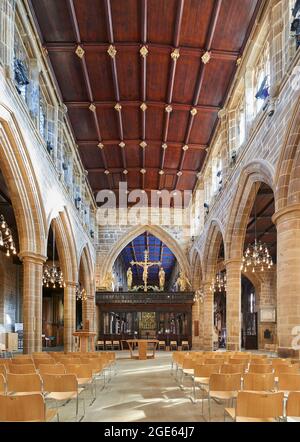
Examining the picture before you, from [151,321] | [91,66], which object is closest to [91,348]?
[151,321]

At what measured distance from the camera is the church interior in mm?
7801

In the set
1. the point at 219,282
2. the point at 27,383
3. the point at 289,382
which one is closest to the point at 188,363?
the point at 289,382

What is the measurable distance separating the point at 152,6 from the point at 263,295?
63.5 ft

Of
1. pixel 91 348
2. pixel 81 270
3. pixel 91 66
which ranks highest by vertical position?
pixel 91 66

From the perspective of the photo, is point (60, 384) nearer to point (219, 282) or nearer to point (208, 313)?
point (208, 313)

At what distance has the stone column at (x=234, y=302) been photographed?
17844 mm

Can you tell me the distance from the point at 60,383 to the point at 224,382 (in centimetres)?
212

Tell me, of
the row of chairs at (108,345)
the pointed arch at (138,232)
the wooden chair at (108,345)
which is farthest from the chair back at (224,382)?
the pointed arch at (138,232)

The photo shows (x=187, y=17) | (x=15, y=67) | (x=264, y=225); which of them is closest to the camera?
(x=15, y=67)

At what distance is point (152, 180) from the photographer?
27.0 metres

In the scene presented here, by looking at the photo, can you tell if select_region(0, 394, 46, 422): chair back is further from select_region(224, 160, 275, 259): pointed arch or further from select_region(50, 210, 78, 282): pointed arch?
select_region(50, 210, 78, 282): pointed arch

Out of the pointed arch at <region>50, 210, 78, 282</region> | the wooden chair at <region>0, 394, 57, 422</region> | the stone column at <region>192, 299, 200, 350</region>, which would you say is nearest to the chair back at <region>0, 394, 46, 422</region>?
the wooden chair at <region>0, 394, 57, 422</region>

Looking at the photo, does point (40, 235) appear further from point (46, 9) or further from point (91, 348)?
point (91, 348)

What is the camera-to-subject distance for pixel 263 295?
28.5 meters
